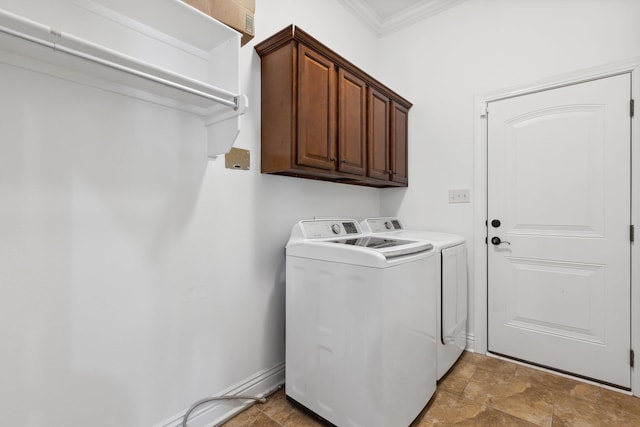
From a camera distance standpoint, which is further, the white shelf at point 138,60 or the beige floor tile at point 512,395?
the beige floor tile at point 512,395

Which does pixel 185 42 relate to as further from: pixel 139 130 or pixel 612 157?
pixel 612 157

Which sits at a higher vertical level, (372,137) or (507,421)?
(372,137)

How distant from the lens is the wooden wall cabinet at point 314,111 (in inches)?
65.9

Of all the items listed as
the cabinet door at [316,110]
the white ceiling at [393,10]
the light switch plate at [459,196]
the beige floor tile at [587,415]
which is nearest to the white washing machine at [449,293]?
the light switch plate at [459,196]

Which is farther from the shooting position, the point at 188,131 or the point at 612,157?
the point at 612,157

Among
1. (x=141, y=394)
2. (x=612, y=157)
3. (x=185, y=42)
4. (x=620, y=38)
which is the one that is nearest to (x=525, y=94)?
(x=620, y=38)

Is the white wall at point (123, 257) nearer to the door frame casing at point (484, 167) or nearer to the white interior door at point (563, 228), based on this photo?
the door frame casing at point (484, 167)

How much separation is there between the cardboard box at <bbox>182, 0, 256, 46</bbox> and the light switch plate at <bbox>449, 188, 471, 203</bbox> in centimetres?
198

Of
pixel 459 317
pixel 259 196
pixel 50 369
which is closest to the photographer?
pixel 50 369

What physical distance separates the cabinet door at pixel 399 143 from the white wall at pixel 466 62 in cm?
9

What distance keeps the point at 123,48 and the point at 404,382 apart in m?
1.99

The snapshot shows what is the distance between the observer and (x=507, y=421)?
159cm

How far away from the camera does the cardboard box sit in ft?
4.29

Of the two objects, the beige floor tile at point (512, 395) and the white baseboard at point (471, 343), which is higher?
the white baseboard at point (471, 343)
